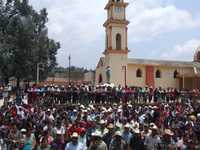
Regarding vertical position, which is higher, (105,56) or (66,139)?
(105,56)

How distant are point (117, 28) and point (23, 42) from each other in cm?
1148

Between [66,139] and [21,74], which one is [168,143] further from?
[21,74]

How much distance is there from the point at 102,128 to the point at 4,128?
3515mm

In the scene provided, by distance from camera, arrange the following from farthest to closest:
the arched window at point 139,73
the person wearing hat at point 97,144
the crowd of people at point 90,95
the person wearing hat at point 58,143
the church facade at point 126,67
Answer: the arched window at point 139,73 < the church facade at point 126,67 < the crowd of people at point 90,95 < the person wearing hat at point 58,143 < the person wearing hat at point 97,144

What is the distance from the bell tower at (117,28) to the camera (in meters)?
48.5

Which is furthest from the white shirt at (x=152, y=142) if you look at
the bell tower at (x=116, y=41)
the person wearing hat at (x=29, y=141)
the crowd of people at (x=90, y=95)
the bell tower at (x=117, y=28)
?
the bell tower at (x=117, y=28)

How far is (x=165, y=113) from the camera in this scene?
20.7 meters

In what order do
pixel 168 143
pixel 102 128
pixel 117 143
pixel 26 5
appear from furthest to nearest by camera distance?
pixel 26 5 → pixel 102 128 → pixel 168 143 → pixel 117 143

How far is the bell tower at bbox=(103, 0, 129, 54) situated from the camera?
159ft

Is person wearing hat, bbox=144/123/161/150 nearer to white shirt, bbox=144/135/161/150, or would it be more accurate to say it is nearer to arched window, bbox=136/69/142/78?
white shirt, bbox=144/135/161/150

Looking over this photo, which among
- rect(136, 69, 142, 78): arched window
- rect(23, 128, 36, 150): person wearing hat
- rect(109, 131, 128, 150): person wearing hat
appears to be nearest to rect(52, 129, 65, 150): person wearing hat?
rect(23, 128, 36, 150): person wearing hat

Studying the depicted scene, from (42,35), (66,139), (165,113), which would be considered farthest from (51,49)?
(66,139)

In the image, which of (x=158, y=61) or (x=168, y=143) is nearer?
(x=168, y=143)

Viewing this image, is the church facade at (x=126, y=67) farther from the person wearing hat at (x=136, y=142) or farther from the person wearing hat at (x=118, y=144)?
the person wearing hat at (x=118, y=144)
